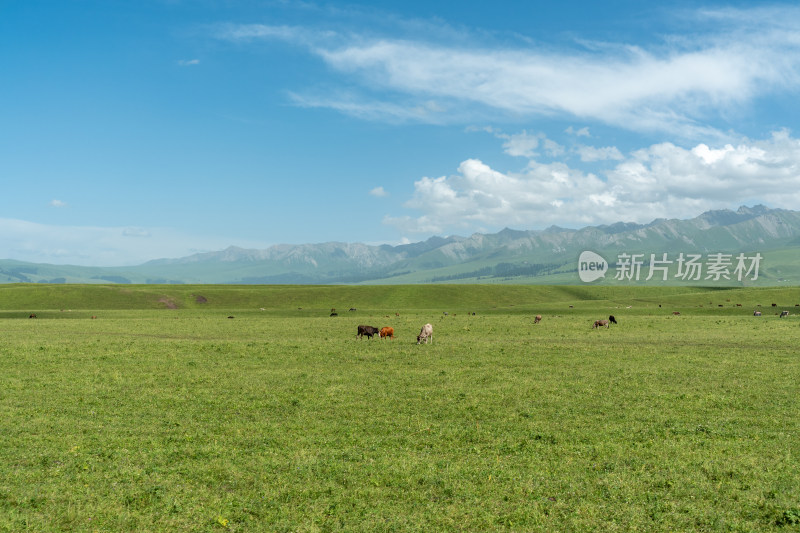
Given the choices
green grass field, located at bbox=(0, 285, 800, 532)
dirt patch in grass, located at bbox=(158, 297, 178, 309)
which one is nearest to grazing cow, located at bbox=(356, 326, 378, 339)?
green grass field, located at bbox=(0, 285, 800, 532)

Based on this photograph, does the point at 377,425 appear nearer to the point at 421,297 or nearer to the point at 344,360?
the point at 344,360

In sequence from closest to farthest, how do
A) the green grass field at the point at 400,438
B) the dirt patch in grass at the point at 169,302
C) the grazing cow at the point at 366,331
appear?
1. the green grass field at the point at 400,438
2. the grazing cow at the point at 366,331
3. the dirt patch in grass at the point at 169,302

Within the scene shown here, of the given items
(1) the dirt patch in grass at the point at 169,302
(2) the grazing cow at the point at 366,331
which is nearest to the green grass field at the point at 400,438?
(2) the grazing cow at the point at 366,331

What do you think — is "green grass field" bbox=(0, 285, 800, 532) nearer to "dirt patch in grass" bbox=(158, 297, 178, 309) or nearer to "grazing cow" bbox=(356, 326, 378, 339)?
"grazing cow" bbox=(356, 326, 378, 339)

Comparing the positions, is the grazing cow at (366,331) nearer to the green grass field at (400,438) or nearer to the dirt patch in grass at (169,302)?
the green grass field at (400,438)

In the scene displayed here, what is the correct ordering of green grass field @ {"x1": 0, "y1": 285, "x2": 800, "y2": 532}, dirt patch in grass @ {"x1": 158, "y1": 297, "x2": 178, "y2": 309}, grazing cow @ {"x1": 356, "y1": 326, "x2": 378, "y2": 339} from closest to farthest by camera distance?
green grass field @ {"x1": 0, "y1": 285, "x2": 800, "y2": 532} → grazing cow @ {"x1": 356, "y1": 326, "x2": 378, "y2": 339} → dirt patch in grass @ {"x1": 158, "y1": 297, "x2": 178, "y2": 309}

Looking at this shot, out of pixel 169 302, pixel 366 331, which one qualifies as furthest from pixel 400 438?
pixel 169 302

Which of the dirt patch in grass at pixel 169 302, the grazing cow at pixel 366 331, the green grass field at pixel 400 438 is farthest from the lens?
the dirt patch in grass at pixel 169 302

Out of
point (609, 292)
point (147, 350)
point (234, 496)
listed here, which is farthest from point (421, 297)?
point (234, 496)

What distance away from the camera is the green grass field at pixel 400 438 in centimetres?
1423

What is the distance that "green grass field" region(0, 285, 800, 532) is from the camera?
14.2m

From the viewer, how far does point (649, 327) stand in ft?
225

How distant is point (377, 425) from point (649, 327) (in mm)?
57838

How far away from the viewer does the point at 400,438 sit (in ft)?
67.2
